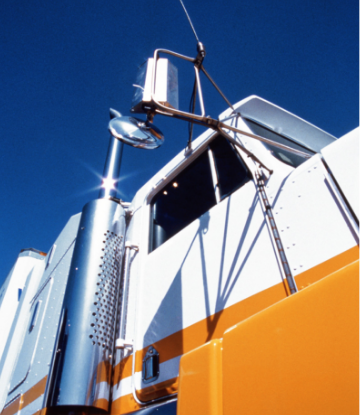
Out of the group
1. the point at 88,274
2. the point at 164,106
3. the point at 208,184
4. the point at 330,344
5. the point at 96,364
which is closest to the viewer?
the point at 330,344

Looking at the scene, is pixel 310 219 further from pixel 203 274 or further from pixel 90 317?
pixel 90 317

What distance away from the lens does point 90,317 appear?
6.89 ft

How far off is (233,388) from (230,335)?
12 centimetres

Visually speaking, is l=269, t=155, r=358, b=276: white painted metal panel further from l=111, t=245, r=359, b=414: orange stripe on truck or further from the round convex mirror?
the round convex mirror

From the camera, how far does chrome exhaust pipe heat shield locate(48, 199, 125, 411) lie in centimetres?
186

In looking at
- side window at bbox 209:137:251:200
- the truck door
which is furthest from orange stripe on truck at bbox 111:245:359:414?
side window at bbox 209:137:251:200

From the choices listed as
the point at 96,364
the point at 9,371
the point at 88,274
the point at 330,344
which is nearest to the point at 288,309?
the point at 330,344

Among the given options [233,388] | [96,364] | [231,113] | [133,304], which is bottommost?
[233,388]

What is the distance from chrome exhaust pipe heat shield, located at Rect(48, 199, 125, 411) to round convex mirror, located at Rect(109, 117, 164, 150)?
1.00 metres

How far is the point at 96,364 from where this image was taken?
6.48 ft

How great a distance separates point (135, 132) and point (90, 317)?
132 centimetres

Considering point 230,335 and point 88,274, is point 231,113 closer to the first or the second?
point 88,274

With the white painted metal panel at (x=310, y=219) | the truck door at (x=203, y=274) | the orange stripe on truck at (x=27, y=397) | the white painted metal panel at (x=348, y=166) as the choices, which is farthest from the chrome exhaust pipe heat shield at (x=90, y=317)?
the white painted metal panel at (x=348, y=166)

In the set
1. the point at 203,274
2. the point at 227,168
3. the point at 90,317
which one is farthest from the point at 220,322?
the point at 227,168
